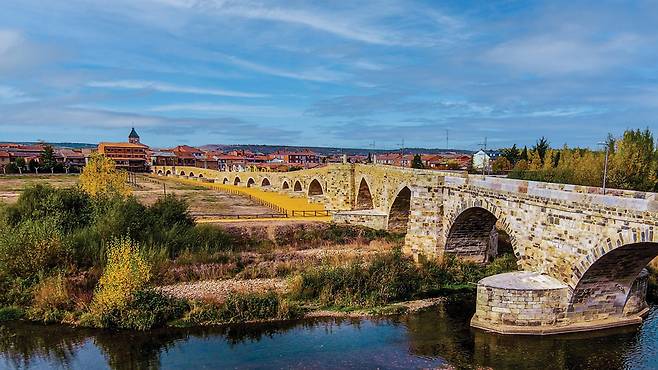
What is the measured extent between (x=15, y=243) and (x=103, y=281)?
6.23 m

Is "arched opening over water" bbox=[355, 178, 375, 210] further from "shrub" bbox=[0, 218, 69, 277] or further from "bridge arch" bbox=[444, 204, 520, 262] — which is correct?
"shrub" bbox=[0, 218, 69, 277]

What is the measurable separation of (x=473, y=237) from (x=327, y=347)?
14.2 m

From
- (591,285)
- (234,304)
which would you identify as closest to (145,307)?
(234,304)

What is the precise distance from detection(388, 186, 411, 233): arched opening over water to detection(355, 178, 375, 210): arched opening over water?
6.87m

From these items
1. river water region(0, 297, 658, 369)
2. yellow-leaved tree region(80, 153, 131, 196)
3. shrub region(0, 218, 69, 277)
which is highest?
yellow-leaved tree region(80, 153, 131, 196)

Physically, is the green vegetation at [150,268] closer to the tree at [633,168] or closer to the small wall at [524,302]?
the small wall at [524,302]

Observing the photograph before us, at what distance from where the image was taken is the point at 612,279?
63.2ft

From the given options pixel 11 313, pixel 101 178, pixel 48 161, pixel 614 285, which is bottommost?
pixel 11 313

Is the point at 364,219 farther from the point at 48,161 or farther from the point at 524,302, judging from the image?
the point at 48,161

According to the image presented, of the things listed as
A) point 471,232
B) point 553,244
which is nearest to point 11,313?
point 553,244

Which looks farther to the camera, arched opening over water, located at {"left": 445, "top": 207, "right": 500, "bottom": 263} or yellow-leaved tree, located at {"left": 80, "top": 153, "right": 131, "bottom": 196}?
yellow-leaved tree, located at {"left": 80, "top": 153, "right": 131, "bottom": 196}

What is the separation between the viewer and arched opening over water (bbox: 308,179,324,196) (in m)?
55.2

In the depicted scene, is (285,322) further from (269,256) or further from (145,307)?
(269,256)

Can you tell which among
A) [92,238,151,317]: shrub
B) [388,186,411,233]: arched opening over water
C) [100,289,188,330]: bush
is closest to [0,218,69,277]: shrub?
[92,238,151,317]: shrub
